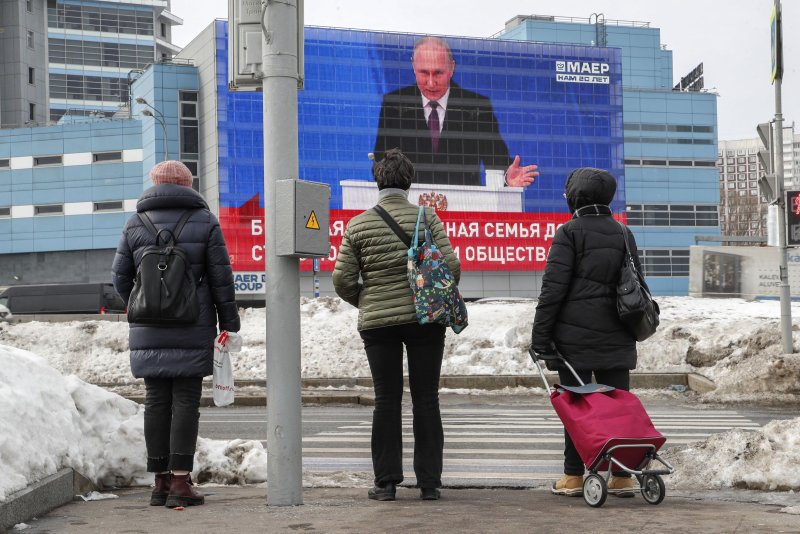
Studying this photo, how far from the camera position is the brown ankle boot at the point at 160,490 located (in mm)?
5727

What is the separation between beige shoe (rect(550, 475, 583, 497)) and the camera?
612 centimetres

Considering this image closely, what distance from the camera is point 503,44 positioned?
82.9m

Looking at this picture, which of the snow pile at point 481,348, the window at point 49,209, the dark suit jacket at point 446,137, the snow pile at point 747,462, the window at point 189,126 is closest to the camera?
the snow pile at point 747,462

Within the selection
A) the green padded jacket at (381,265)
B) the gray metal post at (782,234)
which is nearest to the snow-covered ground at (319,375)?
the gray metal post at (782,234)

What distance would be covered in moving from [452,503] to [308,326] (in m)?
21.4

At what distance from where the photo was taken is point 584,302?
610 centimetres

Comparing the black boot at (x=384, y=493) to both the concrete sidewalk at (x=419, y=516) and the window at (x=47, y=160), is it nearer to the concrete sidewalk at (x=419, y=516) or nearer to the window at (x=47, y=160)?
the concrete sidewalk at (x=419, y=516)

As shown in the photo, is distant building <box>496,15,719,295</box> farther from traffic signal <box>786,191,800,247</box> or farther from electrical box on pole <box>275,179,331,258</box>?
electrical box on pole <box>275,179,331,258</box>

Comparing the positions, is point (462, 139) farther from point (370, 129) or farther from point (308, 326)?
point (308, 326)

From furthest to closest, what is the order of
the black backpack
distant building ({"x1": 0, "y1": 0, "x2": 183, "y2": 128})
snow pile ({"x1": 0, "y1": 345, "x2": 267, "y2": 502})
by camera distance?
1. distant building ({"x1": 0, "y1": 0, "x2": 183, "y2": 128})
2. the black backpack
3. snow pile ({"x1": 0, "y1": 345, "x2": 267, "y2": 502})

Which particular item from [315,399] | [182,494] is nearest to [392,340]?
[182,494]

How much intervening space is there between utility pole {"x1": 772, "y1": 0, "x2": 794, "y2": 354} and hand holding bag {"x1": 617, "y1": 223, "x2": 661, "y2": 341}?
12310mm

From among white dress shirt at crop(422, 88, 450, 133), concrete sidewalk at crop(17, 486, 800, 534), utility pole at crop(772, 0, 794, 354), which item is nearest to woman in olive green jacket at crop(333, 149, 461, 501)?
concrete sidewalk at crop(17, 486, 800, 534)

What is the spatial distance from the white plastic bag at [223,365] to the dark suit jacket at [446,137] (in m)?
70.8
